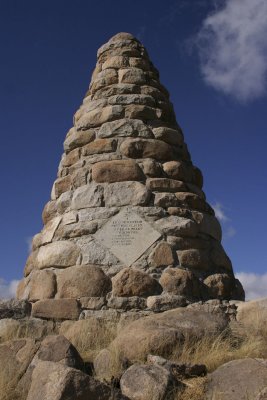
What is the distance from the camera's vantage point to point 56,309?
4730mm

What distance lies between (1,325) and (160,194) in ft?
7.24

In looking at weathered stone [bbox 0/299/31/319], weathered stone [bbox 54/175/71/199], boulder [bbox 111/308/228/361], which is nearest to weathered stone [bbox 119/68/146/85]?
weathered stone [bbox 54/175/71/199]

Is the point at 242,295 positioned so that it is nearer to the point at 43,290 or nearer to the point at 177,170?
the point at 177,170

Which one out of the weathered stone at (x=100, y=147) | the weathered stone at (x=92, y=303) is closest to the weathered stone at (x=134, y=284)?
the weathered stone at (x=92, y=303)

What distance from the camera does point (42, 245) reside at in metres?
5.64

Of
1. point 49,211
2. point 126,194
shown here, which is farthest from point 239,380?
point 49,211

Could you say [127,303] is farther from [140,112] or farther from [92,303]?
[140,112]

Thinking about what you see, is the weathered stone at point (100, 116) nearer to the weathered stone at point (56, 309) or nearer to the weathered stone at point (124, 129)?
the weathered stone at point (124, 129)

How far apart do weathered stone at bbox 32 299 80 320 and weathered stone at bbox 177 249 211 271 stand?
123 centimetres

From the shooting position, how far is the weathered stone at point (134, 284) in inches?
185

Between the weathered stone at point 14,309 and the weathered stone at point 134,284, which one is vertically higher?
the weathered stone at point 134,284

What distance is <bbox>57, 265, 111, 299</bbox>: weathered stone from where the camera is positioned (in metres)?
4.75

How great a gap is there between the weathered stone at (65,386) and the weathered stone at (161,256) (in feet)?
7.89

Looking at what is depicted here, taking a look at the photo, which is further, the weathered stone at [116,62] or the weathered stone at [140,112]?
the weathered stone at [116,62]
